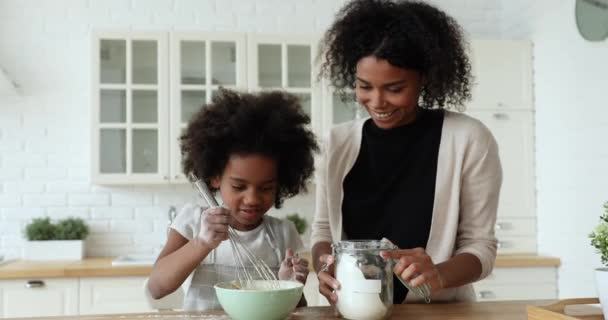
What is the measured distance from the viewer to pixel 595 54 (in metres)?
2.61

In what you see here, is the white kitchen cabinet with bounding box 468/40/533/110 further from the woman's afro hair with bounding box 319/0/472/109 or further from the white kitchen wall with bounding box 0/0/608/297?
the woman's afro hair with bounding box 319/0/472/109

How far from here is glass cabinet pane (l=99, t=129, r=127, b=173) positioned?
2.88 meters

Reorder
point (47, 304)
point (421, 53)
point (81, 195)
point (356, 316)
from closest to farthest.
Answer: point (356, 316), point (421, 53), point (47, 304), point (81, 195)

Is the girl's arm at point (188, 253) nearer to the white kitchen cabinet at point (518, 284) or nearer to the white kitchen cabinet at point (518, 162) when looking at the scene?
the white kitchen cabinet at point (518, 284)

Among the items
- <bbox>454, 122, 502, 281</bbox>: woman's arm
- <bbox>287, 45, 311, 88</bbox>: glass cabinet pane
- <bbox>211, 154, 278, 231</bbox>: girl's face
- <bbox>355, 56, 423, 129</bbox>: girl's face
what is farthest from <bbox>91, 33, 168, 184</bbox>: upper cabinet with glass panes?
<bbox>454, 122, 502, 281</bbox>: woman's arm

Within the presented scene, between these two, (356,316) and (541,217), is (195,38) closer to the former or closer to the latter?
(541,217)

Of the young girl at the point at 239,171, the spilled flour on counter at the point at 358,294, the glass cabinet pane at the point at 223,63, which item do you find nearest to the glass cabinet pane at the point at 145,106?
the glass cabinet pane at the point at 223,63

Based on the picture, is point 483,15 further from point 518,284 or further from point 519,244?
point 518,284

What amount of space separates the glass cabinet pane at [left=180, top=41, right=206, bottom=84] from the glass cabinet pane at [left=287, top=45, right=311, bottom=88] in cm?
43

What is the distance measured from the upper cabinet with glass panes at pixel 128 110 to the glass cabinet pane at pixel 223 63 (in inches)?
9.3

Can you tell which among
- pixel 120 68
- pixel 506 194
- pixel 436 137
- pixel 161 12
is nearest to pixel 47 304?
pixel 120 68

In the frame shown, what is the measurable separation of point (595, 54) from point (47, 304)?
8.57 feet

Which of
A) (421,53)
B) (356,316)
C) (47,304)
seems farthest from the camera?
(47,304)

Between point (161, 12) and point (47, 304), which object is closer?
point (47, 304)
